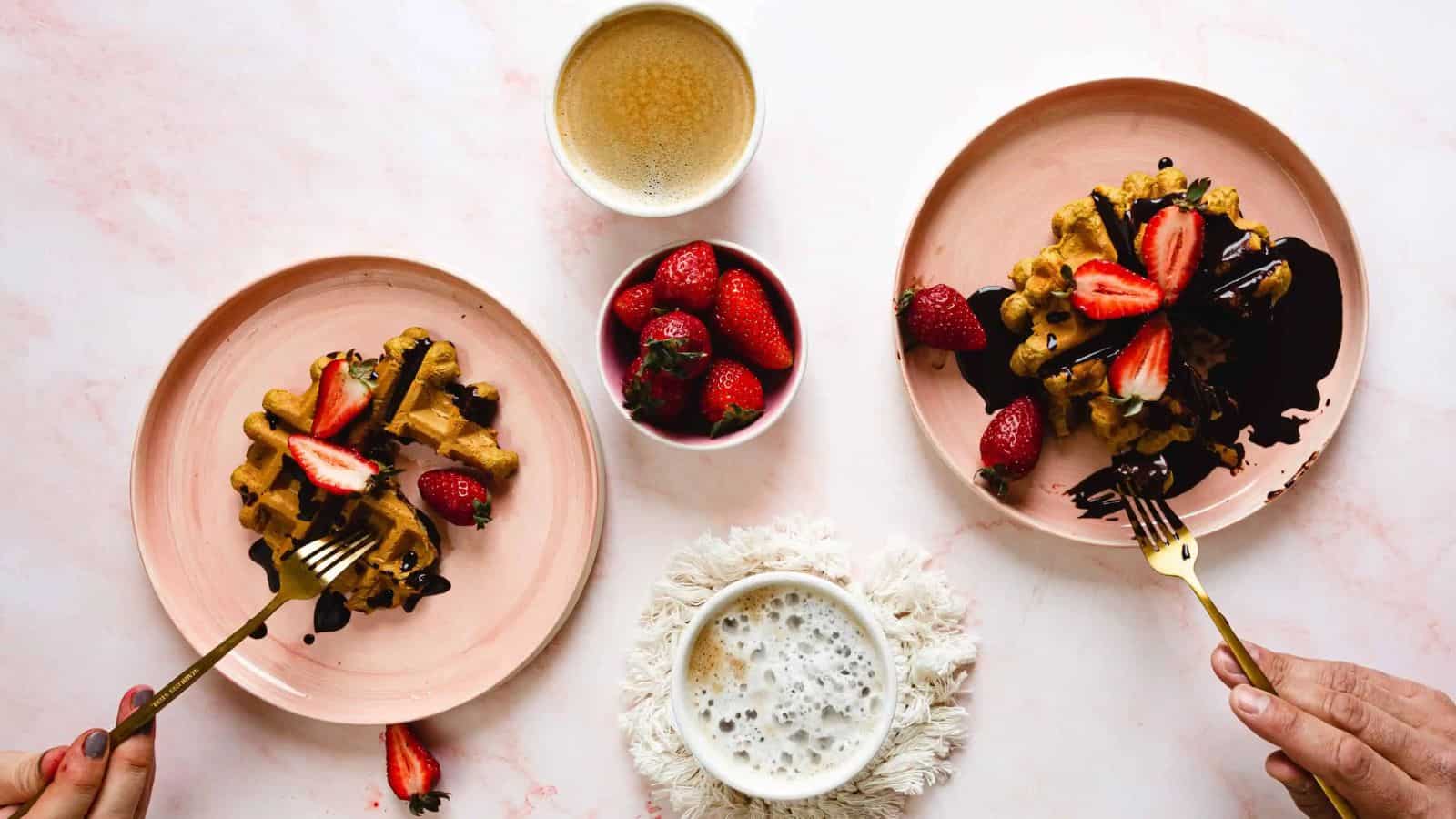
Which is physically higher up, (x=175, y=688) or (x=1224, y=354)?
(x=1224, y=354)


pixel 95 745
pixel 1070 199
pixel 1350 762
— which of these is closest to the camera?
pixel 1350 762

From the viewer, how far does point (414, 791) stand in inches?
66.9

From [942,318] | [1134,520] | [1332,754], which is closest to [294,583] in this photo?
[942,318]

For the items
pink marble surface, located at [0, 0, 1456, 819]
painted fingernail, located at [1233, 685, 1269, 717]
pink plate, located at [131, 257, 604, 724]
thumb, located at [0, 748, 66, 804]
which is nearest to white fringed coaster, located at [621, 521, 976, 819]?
pink marble surface, located at [0, 0, 1456, 819]

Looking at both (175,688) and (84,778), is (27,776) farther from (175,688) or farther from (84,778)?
(175,688)

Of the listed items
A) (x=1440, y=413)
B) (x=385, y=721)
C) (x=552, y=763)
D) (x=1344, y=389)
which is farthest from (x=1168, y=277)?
(x=385, y=721)

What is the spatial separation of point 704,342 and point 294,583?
768mm

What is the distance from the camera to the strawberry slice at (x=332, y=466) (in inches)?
61.8

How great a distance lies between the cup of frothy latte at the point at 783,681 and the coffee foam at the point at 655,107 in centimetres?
67

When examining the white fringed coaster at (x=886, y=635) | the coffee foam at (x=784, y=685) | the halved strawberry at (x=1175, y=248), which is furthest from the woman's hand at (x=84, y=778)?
the halved strawberry at (x=1175, y=248)

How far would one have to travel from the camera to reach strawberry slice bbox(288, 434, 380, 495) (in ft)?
5.15

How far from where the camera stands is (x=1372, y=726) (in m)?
1.49

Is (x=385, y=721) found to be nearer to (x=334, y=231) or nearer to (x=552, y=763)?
(x=552, y=763)

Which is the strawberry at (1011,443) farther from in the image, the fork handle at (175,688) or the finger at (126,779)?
the finger at (126,779)
